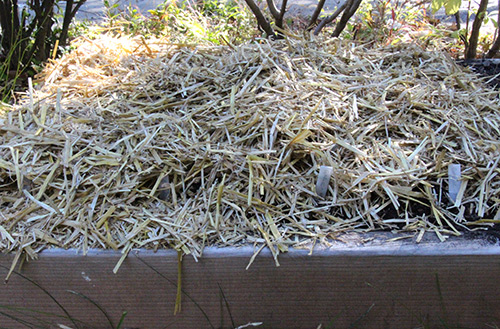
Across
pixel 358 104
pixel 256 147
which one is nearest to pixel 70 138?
pixel 256 147

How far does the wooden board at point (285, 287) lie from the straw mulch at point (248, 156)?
0.06m

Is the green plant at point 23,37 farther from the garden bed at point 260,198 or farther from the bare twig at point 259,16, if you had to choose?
the bare twig at point 259,16

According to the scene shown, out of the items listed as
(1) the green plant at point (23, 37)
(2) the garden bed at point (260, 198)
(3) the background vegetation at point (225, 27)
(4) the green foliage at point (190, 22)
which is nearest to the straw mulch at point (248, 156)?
(2) the garden bed at point (260, 198)

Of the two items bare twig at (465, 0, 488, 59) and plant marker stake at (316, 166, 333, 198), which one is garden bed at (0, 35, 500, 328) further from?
bare twig at (465, 0, 488, 59)

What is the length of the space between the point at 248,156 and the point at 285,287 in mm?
440

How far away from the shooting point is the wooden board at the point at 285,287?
4.24ft

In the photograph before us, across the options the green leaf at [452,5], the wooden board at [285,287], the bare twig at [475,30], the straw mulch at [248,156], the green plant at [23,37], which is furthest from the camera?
the green plant at [23,37]

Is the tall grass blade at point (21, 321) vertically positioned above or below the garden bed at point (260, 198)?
below

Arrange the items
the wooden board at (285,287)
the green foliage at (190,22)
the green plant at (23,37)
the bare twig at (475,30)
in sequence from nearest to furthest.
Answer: the wooden board at (285,287) < the bare twig at (475,30) < the green plant at (23,37) < the green foliage at (190,22)

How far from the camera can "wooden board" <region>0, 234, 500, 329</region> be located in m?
1.29

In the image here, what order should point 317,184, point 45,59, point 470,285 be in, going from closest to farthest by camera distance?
point 470,285 < point 317,184 < point 45,59

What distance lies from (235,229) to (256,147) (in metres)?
0.33

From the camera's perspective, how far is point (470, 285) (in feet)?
4.27

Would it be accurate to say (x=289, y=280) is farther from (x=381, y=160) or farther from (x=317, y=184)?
(x=381, y=160)
